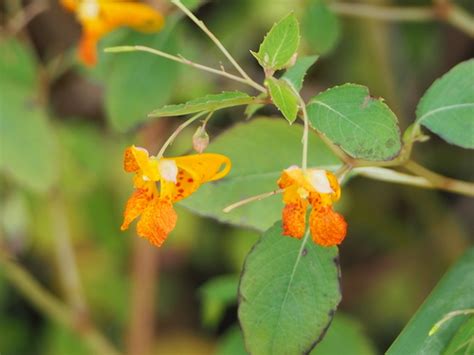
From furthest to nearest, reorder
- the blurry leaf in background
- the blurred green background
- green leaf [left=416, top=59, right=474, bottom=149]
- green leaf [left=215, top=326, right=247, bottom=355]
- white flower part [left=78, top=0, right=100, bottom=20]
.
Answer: the blurred green background
the blurry leaf in background
green leaf [left=215, top=326, right=247, bottom=355]
white flower part [left=78, top=0, right=100, bottom=20]
green leaf [left=416, top=59, right=474, bottom=149]

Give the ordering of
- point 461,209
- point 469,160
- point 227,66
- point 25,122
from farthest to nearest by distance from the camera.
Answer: point 461,209 < point 469,160 < point 227,66 < point 25,122

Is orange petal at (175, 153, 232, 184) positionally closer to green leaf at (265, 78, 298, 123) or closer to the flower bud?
the flower bud

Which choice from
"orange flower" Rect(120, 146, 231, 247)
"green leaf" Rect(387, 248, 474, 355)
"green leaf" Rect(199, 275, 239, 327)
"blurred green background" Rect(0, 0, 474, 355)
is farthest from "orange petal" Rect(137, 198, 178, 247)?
"blurred green background" Rect(0, 0, 474, 355)

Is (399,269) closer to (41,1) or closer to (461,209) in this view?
(461,209)

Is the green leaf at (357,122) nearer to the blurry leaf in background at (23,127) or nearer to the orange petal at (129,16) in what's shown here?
the orange petal at (129,16)

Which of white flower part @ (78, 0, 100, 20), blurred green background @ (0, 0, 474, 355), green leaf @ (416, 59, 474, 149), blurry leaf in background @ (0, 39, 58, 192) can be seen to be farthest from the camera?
blurred green background @ (0, 0, 474, 355)

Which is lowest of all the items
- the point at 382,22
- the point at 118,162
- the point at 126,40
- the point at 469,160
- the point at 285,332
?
the point at 469,160

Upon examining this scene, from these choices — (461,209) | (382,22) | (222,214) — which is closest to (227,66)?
(382,22)
